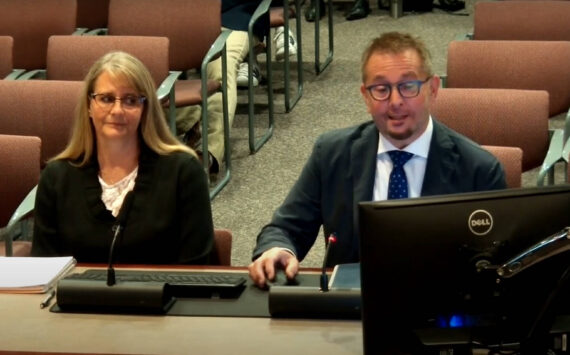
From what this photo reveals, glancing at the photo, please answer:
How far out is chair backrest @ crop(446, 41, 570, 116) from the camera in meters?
A: 4.26

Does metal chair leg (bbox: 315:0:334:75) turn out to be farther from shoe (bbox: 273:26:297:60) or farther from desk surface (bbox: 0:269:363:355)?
desk surface (bbox: 0:269:363:355)

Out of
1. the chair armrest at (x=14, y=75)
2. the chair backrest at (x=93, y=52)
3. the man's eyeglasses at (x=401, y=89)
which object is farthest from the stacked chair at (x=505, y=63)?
the chair armrest at (x=14, y=75)

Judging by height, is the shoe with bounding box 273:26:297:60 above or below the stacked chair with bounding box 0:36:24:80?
below

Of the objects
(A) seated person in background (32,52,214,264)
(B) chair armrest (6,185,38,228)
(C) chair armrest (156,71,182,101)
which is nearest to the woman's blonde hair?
(A) seated person in background (32,52,214,264)

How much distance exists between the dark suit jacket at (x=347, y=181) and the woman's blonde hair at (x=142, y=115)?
1.35 feet

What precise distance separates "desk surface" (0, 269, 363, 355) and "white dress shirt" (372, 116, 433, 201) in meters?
0.53

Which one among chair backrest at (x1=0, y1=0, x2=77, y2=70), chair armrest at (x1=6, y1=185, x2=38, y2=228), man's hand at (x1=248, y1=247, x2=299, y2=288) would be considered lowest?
chair armrest at (x1=6, y1=185, x2=38, y2=228)

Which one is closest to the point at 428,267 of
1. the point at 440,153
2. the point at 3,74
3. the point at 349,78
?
the point at 440,153

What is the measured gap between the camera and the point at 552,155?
3645 millimetres

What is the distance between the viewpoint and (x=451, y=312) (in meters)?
1.93

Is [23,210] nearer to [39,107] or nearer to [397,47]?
[39,107]

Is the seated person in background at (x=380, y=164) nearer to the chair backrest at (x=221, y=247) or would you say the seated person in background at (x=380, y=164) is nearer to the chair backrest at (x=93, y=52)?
the chair backrest at (x=221, y=247)

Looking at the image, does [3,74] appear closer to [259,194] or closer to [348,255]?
[259,194]

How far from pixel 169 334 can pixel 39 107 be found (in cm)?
205
